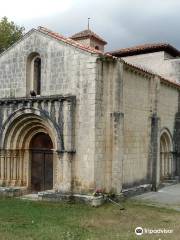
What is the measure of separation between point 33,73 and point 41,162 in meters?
4.03

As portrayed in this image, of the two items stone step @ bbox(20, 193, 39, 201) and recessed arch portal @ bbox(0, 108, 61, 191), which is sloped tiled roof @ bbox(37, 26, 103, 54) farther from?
stone step @ bbox(20, 193, 39, 201)

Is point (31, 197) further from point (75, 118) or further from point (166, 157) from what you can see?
point (166, 157)

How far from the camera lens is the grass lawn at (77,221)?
427 inches

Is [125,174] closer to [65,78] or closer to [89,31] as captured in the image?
[65,78]

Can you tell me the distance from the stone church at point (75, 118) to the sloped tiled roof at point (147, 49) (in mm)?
5041

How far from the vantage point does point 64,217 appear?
13016 mm

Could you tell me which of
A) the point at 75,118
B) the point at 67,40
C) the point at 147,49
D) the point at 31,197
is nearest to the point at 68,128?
the point at 75,118

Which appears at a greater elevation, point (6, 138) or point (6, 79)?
point (6, 79)

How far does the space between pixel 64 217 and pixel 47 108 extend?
17.2 feet

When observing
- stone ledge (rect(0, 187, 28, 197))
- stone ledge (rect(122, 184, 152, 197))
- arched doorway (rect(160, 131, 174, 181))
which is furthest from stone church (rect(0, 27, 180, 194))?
arched doorway (rect(160, 131, 174, 181))

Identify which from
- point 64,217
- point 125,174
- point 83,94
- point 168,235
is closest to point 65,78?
point 83,94

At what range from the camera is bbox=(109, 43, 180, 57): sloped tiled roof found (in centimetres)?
2545

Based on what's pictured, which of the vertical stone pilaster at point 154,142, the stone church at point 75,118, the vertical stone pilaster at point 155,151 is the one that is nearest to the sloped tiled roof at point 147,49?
the stone church at point 75,118

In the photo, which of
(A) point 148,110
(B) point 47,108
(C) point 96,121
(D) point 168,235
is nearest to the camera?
(D) point 168,235
